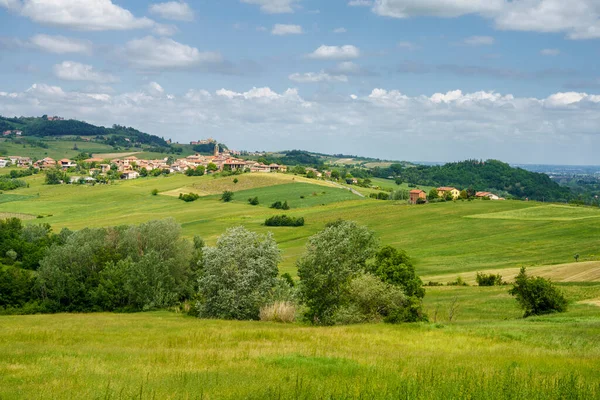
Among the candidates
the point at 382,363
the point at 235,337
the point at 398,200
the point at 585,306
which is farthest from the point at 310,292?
the point at 398,200

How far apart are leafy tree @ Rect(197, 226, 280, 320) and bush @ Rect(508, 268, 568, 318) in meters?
18.4

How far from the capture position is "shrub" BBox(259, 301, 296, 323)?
4088 centimetres

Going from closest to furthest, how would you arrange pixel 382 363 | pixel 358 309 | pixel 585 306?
1. pixel 382 363
2. pixel 358 309
3. pixel 585 306

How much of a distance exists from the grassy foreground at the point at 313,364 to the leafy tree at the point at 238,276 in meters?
16.6

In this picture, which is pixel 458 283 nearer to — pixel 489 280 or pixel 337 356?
pixel 489 280

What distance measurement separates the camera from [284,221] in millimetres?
124375

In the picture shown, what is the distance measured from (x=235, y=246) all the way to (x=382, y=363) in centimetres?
3310

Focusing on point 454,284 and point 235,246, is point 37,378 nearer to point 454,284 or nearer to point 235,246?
point 235,246

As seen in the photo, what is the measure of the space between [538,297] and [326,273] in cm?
1449

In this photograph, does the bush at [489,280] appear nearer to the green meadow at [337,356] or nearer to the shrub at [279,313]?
the green meadow at [337,356]

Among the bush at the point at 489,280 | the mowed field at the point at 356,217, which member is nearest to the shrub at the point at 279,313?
the bush at the point at 489,280

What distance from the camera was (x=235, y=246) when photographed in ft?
158

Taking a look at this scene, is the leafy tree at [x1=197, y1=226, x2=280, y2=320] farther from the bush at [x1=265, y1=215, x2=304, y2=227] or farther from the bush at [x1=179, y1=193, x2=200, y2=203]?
the bush at [x1=179, y1=193, x2=200, y2=203]

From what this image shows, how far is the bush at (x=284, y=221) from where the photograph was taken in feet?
406
